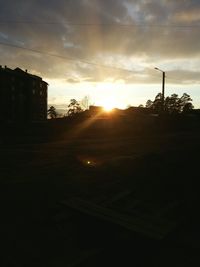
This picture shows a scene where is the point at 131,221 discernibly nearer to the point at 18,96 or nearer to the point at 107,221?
the point at 107,221

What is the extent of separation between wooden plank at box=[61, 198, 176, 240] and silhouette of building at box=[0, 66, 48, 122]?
142 feet

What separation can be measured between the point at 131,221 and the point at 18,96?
179 feet

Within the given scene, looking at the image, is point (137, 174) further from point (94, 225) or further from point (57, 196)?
point (94, 225)

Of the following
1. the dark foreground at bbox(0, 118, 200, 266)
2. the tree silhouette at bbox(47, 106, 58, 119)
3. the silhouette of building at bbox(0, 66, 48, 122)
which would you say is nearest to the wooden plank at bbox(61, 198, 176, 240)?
the dark foreground at bbox(0, 118, 200, 266)

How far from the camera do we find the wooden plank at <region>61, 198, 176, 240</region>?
6129 millimetres

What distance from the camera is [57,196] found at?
30.0 feet

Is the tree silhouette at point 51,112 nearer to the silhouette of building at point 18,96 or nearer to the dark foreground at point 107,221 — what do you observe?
the silhouette of building at point 18,96

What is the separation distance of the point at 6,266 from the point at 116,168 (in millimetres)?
7010

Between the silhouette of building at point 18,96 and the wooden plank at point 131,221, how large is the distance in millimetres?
43287

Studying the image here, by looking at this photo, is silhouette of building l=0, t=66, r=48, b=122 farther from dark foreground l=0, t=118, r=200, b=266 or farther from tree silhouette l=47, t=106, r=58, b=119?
tree silhouette l=47, t=106, r=58, b=119

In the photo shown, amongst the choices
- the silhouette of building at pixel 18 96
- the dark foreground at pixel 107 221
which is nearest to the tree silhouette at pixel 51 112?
the silhouette of building at pixel 18 96

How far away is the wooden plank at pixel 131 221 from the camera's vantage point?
20.1ft

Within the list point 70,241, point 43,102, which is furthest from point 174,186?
point 43,102

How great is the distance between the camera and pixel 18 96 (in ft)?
193
